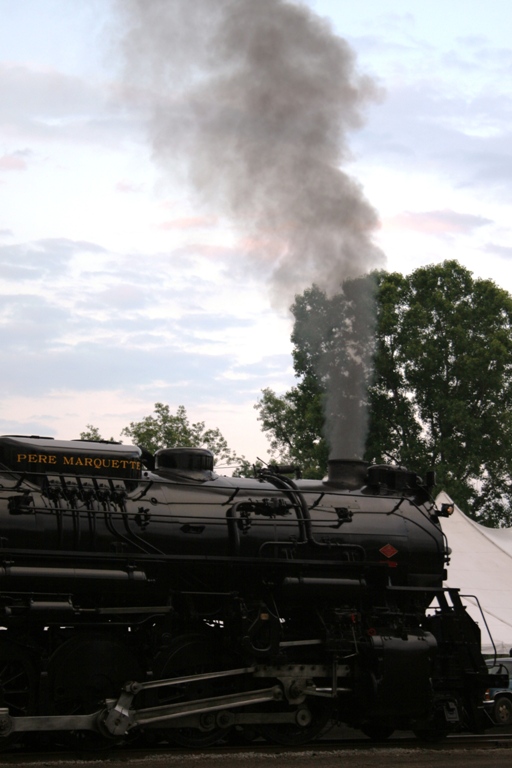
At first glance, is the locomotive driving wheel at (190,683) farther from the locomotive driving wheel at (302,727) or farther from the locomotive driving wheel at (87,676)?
the locomotive driving wheel at (302,727)

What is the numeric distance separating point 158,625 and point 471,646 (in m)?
4.72

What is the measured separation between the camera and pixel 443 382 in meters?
39.8

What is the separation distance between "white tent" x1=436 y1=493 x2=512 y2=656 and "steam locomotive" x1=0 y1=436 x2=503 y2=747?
8.88 metres

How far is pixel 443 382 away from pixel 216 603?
95.8 feet

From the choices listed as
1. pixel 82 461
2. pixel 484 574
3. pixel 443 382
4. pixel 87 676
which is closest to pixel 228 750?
pixel 87 676

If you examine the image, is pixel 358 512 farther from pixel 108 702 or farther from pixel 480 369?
pixel 480 369

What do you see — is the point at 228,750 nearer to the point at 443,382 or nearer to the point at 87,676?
the point at 87,676

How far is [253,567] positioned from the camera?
11773mm

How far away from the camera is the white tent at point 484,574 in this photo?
72.8 ft

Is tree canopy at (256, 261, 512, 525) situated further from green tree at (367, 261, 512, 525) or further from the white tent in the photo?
the white tent

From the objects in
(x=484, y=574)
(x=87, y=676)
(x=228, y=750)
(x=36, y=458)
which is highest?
(x=36, y=458)

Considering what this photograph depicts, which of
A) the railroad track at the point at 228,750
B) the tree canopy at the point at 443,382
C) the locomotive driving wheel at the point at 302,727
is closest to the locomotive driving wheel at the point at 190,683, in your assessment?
the railroad track at the point at 228,750

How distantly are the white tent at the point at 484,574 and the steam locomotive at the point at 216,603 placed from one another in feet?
29.1

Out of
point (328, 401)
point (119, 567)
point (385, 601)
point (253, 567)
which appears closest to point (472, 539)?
point (328, 401)
